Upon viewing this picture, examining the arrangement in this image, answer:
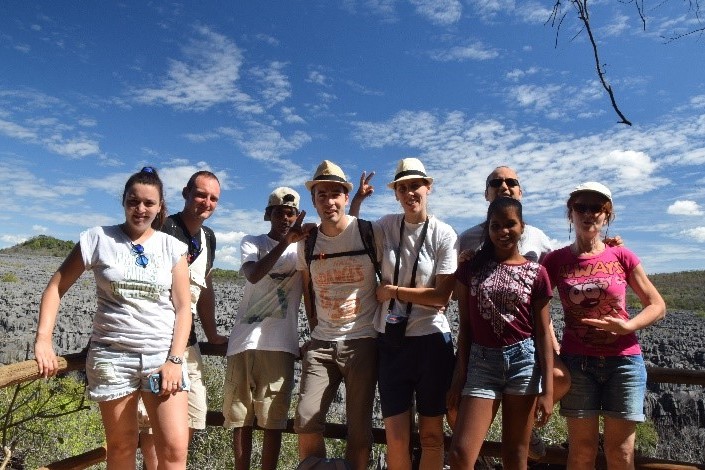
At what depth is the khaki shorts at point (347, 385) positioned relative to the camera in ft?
10.2

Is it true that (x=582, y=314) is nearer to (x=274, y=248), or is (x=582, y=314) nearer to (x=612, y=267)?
(x=612, y=267)

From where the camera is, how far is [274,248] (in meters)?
3.29

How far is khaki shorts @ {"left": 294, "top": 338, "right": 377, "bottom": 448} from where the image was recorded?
3104 millimetres

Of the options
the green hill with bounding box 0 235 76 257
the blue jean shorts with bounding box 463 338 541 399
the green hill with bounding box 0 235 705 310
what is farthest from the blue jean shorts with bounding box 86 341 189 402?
the green hill with bounding box 0 235 76 257

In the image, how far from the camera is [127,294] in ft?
Answer: 8.68

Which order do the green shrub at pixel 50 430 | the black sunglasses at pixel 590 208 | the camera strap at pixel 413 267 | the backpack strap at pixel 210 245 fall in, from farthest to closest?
Answer: 1. the green shrub at pixel 50 430
2. the backpack strap at pixel 210 245
3. the camera strap at pixel 413 267
4. the black sunglasses at pixel 590 208

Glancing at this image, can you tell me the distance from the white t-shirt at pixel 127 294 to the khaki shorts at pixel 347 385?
82 centimetres

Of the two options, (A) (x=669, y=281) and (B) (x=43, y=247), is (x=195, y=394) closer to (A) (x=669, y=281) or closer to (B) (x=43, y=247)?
(A) (x=669, y=281)

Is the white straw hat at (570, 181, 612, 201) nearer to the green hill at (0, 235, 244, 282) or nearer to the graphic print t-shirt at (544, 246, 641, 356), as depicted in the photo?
the graphic print t-shirt at (544, 246, 641, 356)

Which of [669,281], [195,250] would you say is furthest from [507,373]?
[669,281]

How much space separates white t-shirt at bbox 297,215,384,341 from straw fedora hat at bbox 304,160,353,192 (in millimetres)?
271

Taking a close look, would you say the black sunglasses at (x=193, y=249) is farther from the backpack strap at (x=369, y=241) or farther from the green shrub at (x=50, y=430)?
the green shrub at (x=50, y=430)

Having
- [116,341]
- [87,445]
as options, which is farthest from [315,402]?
[87,445]

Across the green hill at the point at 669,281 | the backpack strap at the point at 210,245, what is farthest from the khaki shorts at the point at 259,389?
the green hill at the point at 669,281
